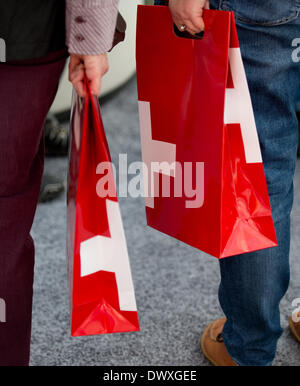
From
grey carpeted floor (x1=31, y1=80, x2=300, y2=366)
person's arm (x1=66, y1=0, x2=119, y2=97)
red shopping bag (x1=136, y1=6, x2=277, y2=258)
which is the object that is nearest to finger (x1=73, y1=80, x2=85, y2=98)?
person's arm (x1=66, y1=0, x2=119, y2=97)

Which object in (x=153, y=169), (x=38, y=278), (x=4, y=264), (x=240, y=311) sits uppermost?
(x=153, y=169)

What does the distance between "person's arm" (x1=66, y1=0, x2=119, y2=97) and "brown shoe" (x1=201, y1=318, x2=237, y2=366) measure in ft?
1.90

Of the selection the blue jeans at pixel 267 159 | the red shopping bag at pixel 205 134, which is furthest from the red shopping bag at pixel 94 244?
the blue jeans at pixel 267 159

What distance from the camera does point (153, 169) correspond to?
80 cm

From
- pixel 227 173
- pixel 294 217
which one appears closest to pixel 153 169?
pixel 227 173

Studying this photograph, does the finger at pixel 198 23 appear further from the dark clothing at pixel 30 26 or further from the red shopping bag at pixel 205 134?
the dark clothing at pixel 30 26

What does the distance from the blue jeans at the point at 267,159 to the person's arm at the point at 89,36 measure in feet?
0.53

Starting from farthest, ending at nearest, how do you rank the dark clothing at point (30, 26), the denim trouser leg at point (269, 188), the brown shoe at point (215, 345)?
the brown shoe at point (215, 345), the denim trouser leg at point (269, 188), the dark clothing at point (30, 26)

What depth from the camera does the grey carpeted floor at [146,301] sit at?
1.03m

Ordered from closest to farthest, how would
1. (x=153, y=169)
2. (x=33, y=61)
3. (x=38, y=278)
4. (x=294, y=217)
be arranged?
(x=33, y=61), (x=153, y=169), (x=38, y=278), (x=294, y=217)

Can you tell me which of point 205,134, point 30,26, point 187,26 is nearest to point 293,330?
point 205,134

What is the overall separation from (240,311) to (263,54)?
42 cm

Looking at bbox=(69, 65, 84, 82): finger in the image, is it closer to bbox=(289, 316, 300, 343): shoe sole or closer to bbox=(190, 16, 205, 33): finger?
bbox=(190, 16, 205, 33): finger

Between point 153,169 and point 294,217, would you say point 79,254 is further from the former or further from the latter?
point 294,217
